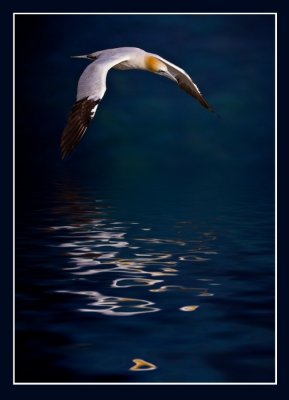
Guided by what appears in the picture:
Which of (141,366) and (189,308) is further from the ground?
(189,308)

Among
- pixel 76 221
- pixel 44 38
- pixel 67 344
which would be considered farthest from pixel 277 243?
pixel 76 221

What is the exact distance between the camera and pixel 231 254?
5.05 m

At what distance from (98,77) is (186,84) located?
100 centimetres

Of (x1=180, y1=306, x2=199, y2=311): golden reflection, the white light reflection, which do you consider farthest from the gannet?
(x1=180, y1=306, x2=199, y2=311): golden reflection

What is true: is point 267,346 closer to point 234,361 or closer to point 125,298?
point 234,361

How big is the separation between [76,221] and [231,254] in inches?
70.9

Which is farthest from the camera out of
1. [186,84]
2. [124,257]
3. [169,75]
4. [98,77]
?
[186,84]

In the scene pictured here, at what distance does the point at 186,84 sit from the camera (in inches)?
206

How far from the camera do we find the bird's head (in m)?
A: 4.91

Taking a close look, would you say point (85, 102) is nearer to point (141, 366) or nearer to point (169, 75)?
point (169, 75)

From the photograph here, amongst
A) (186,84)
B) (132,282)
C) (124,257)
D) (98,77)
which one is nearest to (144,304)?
(132,282)

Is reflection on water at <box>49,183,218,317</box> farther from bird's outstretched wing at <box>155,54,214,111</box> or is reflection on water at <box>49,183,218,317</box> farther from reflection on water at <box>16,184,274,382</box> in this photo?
bird's outstretched wing at <box>155,54,214,111</box>

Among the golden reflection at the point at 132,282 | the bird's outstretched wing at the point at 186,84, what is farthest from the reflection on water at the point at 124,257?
the bird's outstretched wing at the point at 186,84

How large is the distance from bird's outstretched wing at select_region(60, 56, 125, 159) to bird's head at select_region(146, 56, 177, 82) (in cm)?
39
